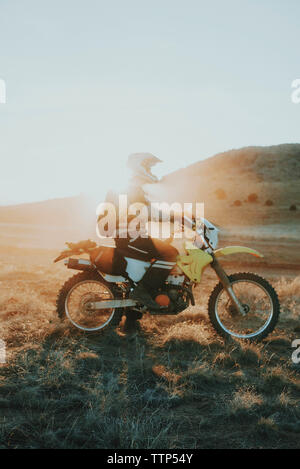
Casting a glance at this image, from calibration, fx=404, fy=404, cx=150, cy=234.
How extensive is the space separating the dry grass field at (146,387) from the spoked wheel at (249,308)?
23 cm

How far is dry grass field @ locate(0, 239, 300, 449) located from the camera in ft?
10.8

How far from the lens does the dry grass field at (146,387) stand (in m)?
3.29

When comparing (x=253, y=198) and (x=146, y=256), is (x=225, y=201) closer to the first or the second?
(x=253, y=198)

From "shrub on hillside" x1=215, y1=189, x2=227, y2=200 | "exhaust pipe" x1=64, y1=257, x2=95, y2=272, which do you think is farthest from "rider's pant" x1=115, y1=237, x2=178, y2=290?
"shrub on hillside" x1=215, y1=189, x2=227, y2=200

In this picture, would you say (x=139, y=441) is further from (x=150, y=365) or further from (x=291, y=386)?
(x=291, y=386)

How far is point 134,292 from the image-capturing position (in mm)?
5613

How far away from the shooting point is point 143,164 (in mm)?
5102

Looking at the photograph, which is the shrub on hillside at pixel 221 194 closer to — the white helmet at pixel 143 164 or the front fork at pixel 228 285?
the front fork at pixel 228 285

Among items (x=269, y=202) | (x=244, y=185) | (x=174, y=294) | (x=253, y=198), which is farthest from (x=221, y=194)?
(x=174, y=294)

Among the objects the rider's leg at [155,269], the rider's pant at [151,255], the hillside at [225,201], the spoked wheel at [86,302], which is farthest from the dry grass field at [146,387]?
the hillside at [225,201]

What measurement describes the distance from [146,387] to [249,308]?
6.78ft

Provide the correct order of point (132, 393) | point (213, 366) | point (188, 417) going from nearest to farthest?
point (188, 417) → point (132, 393) → point (213, 366)
